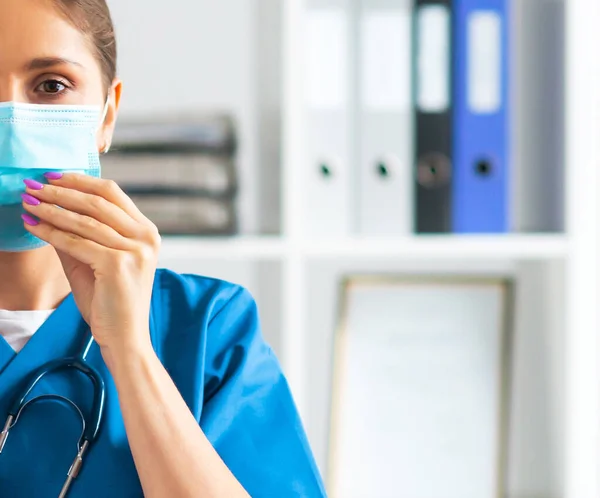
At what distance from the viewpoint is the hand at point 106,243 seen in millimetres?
Result: 873

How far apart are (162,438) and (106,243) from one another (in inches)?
8.2

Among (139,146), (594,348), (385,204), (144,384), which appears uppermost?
(139,146)

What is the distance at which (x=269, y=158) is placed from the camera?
1.82 metres

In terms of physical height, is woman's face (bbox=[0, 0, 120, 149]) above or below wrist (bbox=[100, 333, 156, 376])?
above

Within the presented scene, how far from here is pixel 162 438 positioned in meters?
0.85

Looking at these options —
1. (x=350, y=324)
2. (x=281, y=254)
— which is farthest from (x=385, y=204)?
(x=350, y=324)

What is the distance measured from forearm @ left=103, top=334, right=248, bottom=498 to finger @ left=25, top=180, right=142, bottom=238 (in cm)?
13

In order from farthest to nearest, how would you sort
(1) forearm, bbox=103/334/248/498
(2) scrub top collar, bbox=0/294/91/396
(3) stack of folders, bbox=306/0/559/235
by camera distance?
(3) stack of folders, bbox=306/0/559/235
(2) scrub top collar, bbox=0/294/91/396
(1) forearm, bbox=103/334/248/498

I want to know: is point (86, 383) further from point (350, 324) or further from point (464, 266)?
point (464, 266)

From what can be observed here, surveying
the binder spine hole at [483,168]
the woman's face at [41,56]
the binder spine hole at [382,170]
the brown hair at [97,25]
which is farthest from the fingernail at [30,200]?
the binder spine hole at [483,168]

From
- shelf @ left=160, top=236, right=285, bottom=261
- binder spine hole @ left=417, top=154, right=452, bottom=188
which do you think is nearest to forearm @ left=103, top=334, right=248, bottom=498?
shelf @ left=160, top=236, right=285, bottom=261

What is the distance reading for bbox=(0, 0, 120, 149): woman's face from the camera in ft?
3.14

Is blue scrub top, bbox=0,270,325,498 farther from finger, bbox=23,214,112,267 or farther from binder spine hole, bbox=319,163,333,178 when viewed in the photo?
binder spine hole, bbox=319,163,333,178

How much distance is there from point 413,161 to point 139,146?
19.7 inches
